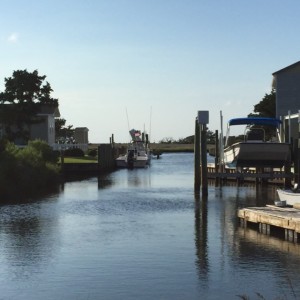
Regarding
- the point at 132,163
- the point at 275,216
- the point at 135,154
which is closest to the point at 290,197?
the point at 275,216

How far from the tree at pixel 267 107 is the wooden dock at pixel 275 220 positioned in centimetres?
5895

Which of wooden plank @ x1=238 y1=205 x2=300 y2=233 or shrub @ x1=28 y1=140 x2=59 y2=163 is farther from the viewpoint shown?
→ shrub @ x1=28 y1=140 x2=59 y2=163

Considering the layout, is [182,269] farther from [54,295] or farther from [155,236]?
[155,236]

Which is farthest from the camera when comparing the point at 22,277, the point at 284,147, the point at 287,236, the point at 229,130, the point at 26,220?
the point at 229,130

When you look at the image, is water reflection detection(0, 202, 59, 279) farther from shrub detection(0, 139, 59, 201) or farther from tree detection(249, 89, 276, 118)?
tree detection(249, 89, 276, 118)

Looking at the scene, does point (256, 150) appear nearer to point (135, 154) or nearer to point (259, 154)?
point (259, 154)

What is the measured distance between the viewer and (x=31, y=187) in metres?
47.7

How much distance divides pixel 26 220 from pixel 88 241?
6.95 metres

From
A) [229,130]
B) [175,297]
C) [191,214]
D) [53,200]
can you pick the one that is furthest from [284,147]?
[175,297]

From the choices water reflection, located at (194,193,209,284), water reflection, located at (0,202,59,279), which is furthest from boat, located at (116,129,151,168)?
water reflection, located at (0,202,59,279)

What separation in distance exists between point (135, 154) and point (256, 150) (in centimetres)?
5391

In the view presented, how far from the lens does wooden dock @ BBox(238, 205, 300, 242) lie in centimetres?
2350

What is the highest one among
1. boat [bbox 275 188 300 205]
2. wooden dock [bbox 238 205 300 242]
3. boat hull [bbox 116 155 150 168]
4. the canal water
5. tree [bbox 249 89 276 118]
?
tree [bbox 249 89 276 118]

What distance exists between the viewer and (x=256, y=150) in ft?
123
